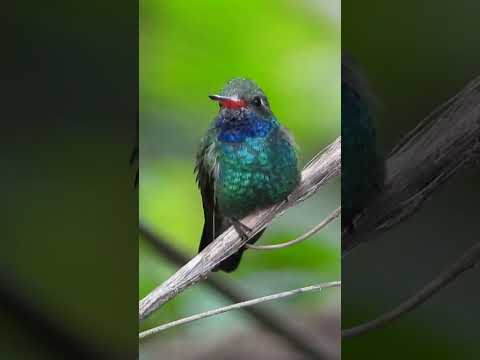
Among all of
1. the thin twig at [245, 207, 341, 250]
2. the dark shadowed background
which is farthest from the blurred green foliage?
the dark shadowed background

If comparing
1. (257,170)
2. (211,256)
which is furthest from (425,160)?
(211,256)

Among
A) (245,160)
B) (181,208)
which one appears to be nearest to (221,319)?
(181,208)

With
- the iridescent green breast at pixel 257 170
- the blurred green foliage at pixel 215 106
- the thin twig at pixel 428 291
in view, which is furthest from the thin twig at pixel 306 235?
the thin twig at pixel 428 291

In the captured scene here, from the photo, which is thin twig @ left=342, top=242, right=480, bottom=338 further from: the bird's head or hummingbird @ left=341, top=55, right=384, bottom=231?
the bird's head

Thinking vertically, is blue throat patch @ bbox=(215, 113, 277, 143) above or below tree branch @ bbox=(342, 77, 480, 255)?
above

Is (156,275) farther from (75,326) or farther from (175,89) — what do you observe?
(175,89)

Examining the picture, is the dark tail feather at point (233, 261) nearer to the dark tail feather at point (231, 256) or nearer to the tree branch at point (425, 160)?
the dark tail feather at point (231, 256)

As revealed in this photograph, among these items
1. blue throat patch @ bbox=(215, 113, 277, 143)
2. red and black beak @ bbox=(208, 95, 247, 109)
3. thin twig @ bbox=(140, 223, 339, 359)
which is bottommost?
thin twig @ bbox=(140, 223, 339, 359)

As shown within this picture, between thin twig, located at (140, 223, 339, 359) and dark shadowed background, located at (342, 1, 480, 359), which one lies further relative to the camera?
thin twig, located at (140, 223, 339, 359)
